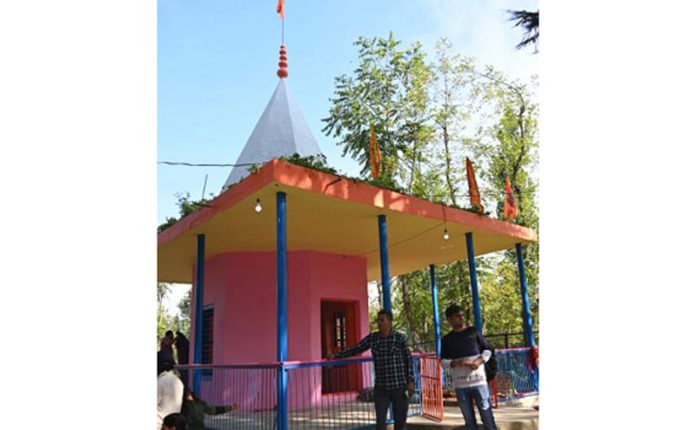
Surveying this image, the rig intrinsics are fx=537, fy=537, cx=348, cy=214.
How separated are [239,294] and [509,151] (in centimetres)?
1538

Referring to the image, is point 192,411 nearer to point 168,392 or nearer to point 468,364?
point 168,392

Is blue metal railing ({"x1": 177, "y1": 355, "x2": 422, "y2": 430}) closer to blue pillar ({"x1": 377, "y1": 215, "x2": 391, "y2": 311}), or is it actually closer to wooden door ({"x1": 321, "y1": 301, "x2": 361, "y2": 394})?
wooden door ({"x1": 321, "y1": 301, "x2": 361, "y2": 394})

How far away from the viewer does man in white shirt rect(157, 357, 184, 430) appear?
4297 mm

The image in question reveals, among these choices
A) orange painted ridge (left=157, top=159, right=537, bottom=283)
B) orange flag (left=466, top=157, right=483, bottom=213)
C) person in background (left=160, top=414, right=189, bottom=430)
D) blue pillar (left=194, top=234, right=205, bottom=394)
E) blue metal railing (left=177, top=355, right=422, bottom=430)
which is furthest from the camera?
orange flag (left=466, top=157, right=483, bottom=213)

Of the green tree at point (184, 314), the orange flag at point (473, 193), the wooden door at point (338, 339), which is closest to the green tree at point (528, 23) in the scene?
the orange flag at point (473, 193)

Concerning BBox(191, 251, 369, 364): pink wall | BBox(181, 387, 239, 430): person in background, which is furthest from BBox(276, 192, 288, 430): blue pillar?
BBox(191, 251, 369, 364): pink wall

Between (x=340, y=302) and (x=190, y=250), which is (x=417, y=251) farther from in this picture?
(x=190, y=250)

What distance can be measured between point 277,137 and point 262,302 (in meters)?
4.68

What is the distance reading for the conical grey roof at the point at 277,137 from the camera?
13414 mm

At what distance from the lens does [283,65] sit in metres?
15.7

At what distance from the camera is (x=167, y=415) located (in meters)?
4.22

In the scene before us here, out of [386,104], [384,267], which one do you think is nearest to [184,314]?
[386,104]

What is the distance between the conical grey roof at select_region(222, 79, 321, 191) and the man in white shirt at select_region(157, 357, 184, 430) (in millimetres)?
8775
